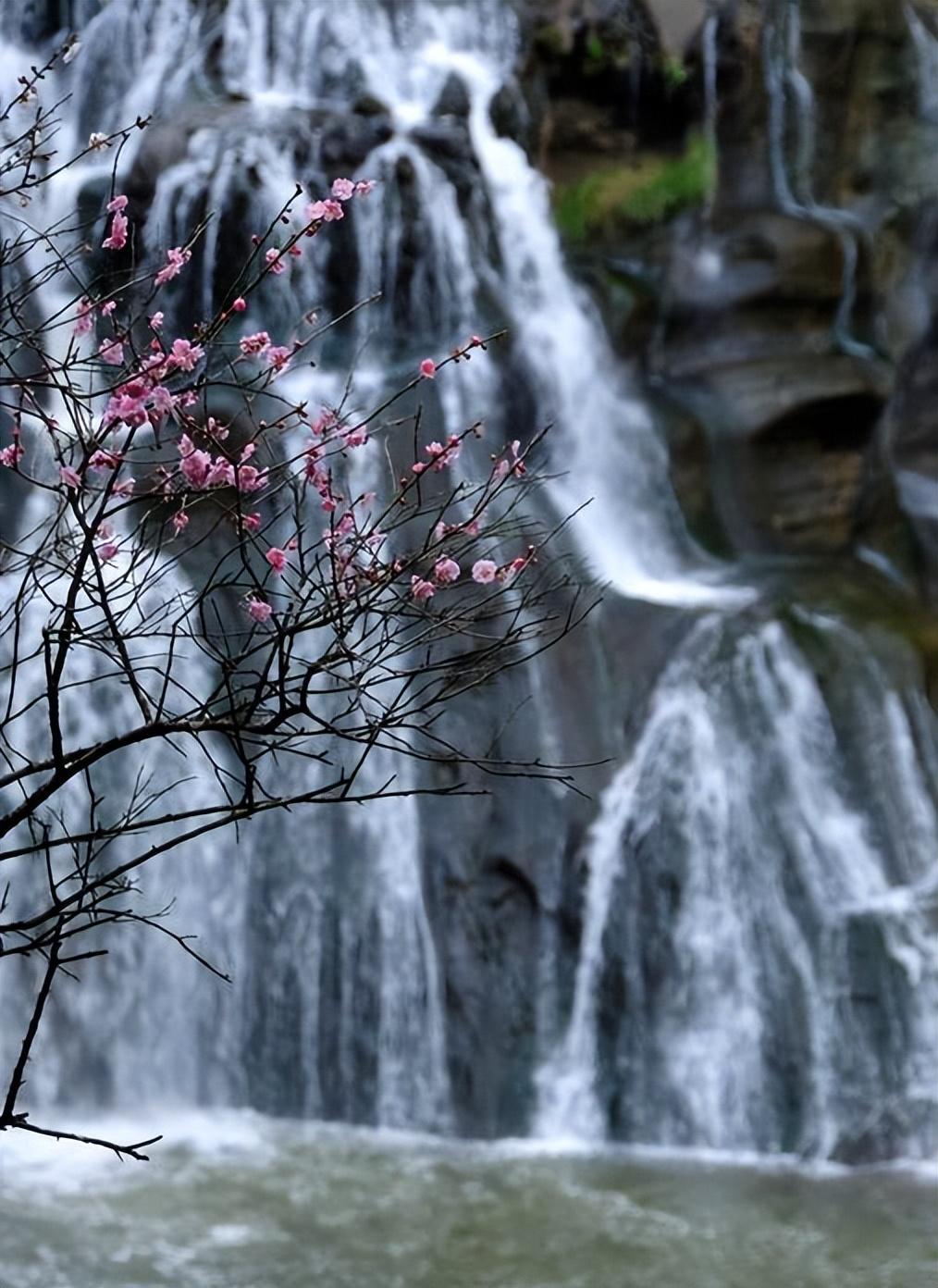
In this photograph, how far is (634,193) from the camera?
12.1m

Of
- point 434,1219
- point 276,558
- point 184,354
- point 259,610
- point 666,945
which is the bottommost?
point 434,1219

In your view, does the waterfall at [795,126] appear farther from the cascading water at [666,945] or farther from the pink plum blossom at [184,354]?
the pink plum blossom at [184,354]

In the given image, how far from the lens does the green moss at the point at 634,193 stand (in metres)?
11.9

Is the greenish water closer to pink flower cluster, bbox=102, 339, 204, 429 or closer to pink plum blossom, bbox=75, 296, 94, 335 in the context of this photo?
pink plum blossom, bbox=75, 296, 94, 335

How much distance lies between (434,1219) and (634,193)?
24.3 feet

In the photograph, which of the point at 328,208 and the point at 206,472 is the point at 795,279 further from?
the point at 206,472

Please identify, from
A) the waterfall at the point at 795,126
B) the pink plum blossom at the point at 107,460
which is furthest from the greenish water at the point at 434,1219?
the waterfall at the point at 795,126

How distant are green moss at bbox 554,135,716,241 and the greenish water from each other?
645cm

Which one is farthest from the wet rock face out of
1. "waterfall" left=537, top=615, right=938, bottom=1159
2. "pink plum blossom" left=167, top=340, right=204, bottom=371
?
"pink plum blossom" left=167, top=340, right=204, bottom=371

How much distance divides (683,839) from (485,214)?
470 centimetres

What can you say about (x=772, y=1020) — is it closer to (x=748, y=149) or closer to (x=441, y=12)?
(x=748, y=149)

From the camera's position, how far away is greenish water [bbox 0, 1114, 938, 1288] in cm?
675

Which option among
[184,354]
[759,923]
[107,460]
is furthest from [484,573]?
[759,923]

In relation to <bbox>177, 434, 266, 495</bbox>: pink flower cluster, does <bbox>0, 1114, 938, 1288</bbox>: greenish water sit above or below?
below
